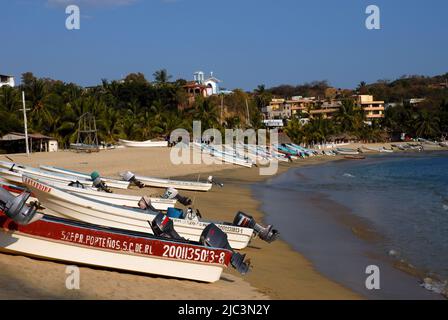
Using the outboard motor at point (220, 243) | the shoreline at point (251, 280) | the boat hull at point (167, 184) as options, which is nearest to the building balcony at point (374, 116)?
the boat hull at point (167, 184)

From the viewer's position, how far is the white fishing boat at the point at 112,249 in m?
9.58

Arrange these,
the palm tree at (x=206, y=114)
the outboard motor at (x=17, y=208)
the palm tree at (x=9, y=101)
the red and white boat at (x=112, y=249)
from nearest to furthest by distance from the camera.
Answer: the outboard motor at (x=17, y=208) < the red and white boat at (x=112, y=249) < the palm tree at (x=9, y=101) < the palm tree at (x=206, y=114)

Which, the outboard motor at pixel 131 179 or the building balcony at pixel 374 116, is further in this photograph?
the building balcony at pixel 374 116

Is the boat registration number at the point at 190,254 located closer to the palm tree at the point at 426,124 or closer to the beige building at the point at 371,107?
the palm tree at the point at 426,124

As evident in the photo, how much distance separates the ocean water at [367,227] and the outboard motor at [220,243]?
243cm

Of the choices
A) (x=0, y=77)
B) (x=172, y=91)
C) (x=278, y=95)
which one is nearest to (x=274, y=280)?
(x=172, y=91)

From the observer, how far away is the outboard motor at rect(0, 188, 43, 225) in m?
9.08

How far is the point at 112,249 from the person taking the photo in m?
9.63

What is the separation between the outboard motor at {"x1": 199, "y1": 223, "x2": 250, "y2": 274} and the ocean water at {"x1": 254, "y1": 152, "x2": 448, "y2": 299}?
2426 millimetres

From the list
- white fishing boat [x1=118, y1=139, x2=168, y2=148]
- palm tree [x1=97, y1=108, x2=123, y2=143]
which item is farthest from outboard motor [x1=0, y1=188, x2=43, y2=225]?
white fishing boat [x1=118, y1=139, x2=168, y2=148]
